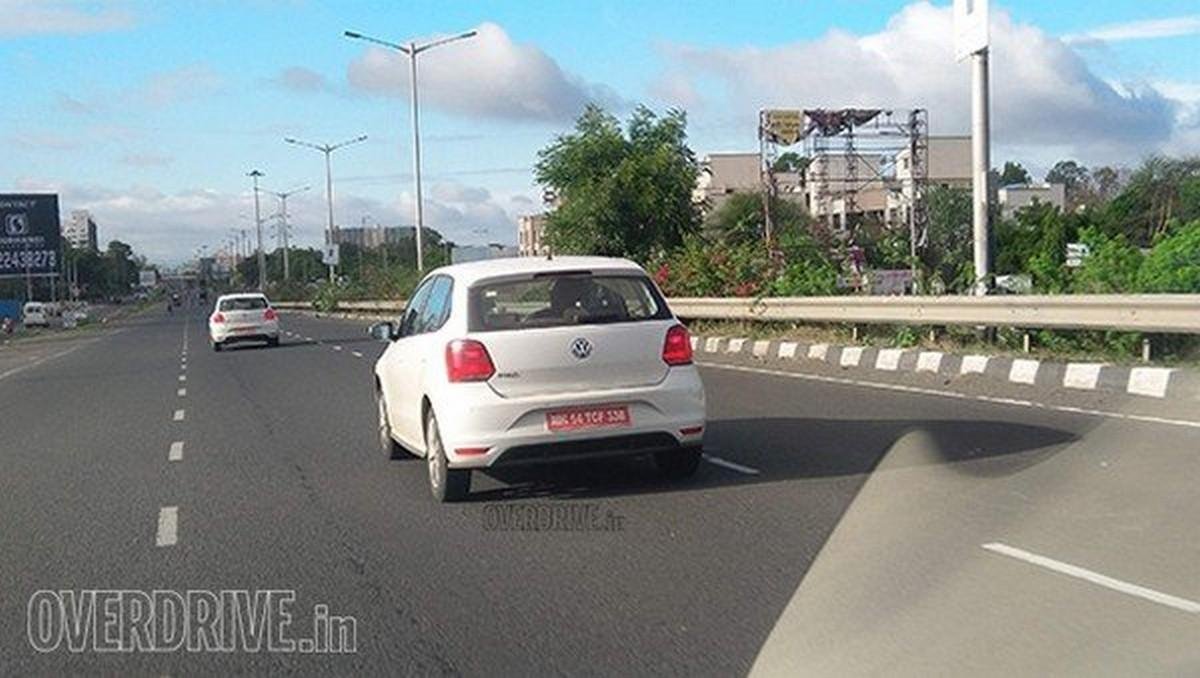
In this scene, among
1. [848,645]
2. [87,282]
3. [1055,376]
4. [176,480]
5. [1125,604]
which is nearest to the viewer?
[848,645]

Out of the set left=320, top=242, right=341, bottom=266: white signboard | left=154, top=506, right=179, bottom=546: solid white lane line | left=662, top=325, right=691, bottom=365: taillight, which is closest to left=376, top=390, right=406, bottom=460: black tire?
left=154, top=506, right=179, bottom=546: solid white lane line

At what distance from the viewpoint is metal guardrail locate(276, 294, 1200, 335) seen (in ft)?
46.8

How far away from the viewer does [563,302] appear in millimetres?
9805

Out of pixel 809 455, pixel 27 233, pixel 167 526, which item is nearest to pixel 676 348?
pixel 809 455

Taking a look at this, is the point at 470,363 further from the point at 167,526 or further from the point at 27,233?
the point at 27,233

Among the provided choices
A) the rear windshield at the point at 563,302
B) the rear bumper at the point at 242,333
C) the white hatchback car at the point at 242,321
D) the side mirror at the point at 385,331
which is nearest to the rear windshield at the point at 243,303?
the white hatchback car at the point at 242,321

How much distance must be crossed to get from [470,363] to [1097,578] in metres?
4.20

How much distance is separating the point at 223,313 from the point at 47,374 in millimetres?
7028

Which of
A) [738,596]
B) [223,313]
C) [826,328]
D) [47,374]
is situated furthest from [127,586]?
[223,313]

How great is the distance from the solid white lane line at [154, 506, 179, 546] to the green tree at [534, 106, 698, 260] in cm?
2941

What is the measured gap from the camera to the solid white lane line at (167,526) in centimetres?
893

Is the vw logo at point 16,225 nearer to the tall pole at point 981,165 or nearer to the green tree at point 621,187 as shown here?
the green tree at point 621,187

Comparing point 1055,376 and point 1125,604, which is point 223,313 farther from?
point 1125,604

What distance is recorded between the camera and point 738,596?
269 inches
